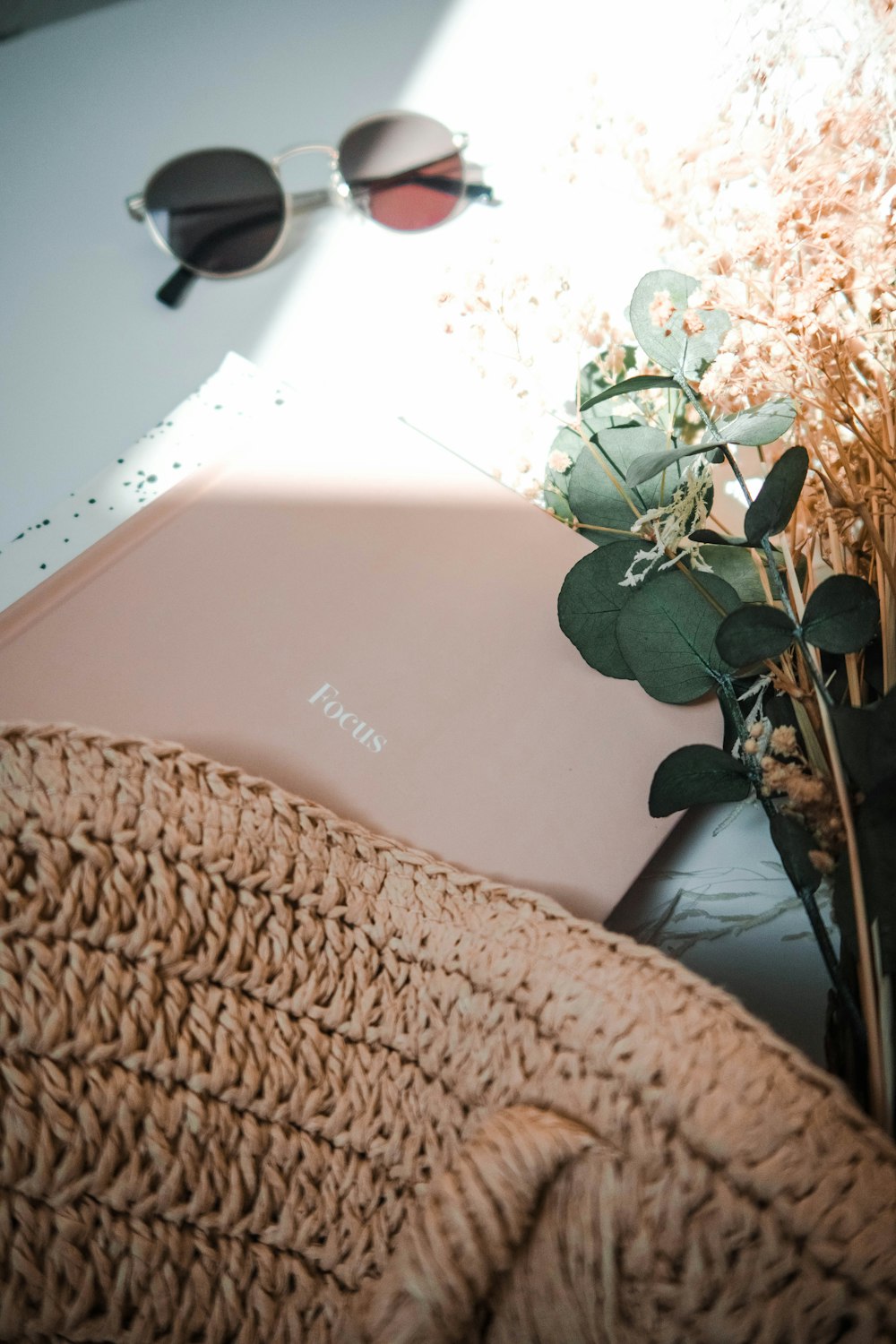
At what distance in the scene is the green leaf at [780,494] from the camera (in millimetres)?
339

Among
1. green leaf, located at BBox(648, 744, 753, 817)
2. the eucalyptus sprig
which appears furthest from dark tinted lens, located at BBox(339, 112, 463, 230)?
green leaf, located at BBox(648, 744, 753, 817)

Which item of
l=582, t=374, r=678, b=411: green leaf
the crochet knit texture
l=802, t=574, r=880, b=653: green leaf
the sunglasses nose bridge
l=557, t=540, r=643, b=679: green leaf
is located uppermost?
the sunglasses nose bridge

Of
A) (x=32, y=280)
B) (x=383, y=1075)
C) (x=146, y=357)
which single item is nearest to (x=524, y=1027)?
(x=383, y=1075)

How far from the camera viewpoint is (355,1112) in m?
0.34

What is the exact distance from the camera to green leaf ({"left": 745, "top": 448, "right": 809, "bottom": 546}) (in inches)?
13.4

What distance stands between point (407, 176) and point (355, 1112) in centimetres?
64

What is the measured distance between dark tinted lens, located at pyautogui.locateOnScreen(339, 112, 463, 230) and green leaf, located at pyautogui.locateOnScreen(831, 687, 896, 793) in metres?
0.53

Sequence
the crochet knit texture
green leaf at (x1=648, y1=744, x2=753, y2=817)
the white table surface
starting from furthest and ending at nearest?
the white table surface
green leaf at (x1=648, y1=744, x2=753, y2=817)
the crochet knit texture

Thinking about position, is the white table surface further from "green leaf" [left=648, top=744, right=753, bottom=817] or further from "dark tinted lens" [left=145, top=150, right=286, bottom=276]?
"green leaf" [left=648, top=744, right=753, bottom=817]

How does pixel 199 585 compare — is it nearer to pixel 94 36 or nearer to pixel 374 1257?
pixel 374 1257

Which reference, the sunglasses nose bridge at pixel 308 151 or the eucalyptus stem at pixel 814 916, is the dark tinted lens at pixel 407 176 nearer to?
the sunglasses nose bridge at pixel 308 151

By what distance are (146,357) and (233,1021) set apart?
0.50 m

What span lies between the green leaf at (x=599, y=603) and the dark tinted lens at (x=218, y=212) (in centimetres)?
42

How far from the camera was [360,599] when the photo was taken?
46cm
